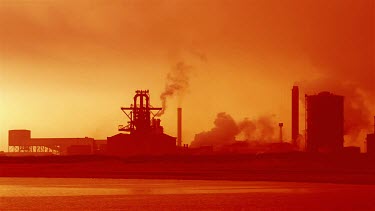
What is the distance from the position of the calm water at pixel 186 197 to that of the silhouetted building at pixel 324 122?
3946 inches

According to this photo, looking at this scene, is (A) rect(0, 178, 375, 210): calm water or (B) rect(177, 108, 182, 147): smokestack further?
(B) rect(177, 108, 182, 147): smokestack

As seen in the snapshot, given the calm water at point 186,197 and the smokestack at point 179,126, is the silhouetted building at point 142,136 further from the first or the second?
the calm water at point 186,197

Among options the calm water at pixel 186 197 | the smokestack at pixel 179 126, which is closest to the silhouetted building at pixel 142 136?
the smokestack at pixel 179 126

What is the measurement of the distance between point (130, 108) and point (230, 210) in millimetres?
93741

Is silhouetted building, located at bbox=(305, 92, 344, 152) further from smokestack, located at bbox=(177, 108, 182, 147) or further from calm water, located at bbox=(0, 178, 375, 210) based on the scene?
calm water, located at bbox=(0, 178, 375, 210)

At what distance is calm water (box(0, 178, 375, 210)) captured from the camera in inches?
1233

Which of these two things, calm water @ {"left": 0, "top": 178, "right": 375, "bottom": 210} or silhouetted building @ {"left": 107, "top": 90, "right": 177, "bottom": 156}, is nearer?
calm water @ {"left": 0, "top": 178, "right": 375, "bottom": 210}

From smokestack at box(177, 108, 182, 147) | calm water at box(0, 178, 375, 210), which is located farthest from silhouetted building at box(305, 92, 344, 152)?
calm water at box(0, 178, 375, 210)

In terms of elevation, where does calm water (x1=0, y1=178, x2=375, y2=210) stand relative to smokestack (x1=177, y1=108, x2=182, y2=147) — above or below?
below

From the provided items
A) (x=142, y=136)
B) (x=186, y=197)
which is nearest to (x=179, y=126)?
(x=142, y=136)

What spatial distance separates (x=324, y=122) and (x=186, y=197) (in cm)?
11340

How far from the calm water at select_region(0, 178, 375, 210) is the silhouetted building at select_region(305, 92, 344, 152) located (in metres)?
100

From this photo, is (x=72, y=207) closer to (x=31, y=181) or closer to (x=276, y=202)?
(x=276, y=202)

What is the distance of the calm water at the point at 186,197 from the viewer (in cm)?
3131
